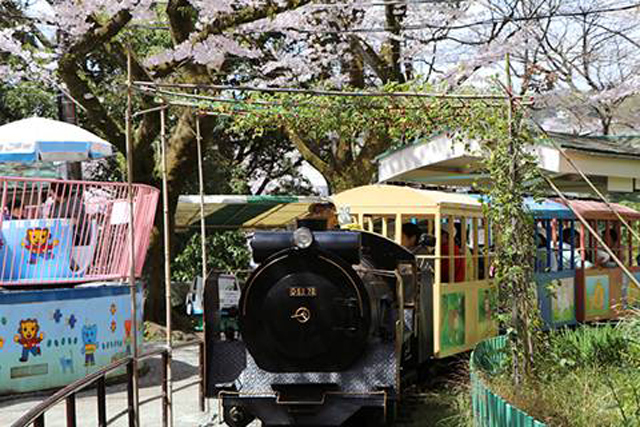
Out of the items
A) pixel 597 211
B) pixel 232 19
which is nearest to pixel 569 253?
pixel 597 211

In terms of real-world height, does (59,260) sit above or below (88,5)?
below

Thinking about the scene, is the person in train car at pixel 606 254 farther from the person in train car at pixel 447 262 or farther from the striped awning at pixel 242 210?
the person in train car at pixel 447 262

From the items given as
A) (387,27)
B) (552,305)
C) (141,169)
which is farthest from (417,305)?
(387,27)

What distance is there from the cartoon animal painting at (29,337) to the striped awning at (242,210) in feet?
23.2

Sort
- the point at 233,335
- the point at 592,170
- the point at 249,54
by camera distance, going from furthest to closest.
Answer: the point at 249,54 < the point at 592,170 < the point at 233,335

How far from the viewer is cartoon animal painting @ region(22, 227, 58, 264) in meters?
10.3

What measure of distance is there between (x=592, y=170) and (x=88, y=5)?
7280 mm

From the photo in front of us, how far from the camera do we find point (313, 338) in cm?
709

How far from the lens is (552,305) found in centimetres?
1390

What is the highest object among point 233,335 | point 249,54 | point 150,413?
point 249,54

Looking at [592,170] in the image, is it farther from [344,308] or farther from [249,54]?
[344,308]

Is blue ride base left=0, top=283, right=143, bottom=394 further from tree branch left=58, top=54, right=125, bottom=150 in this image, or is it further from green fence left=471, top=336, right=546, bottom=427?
green fence left=471, top=336, right=546, bottom=427

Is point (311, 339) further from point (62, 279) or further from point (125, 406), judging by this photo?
point (62, 279)

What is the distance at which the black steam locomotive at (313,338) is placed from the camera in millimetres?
7039
